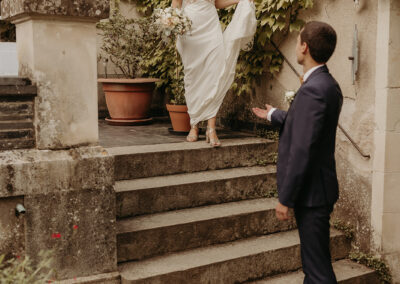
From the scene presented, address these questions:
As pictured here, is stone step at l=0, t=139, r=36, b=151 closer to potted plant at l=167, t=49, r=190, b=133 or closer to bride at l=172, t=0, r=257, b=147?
bride at l=172, t=0, r=257, b=147

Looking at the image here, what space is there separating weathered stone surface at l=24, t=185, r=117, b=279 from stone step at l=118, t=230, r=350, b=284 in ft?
0.88

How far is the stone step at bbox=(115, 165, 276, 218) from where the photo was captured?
4332 mm

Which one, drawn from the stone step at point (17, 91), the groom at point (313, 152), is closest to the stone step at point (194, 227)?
the stone step at point (17, 91)

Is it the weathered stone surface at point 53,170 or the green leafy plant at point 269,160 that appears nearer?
the weathered stone surface at point 53,170

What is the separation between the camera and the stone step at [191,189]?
14.2 feet

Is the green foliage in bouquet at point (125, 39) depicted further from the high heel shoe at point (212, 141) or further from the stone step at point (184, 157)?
the stone step at point (184, 157)

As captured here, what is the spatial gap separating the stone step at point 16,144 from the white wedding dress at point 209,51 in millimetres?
2401

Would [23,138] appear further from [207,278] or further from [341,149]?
[341,149]

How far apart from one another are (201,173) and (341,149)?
1327mm

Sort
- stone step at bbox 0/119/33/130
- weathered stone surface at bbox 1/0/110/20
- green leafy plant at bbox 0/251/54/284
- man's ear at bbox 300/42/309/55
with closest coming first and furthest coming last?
green leafy plant at bbox 0/251/54/284 → man's ear at bbox 300/42/309/55 → weathered stone surface at bbox 1/0/110/20 → stone step at bbox 0/119/33/130

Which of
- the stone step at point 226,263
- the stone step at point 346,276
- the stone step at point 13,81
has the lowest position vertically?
the stone step at point 346,276

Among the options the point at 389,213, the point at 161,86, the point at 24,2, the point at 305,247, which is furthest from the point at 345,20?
the point at 161,86

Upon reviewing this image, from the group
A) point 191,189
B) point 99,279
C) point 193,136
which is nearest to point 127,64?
point 193,136

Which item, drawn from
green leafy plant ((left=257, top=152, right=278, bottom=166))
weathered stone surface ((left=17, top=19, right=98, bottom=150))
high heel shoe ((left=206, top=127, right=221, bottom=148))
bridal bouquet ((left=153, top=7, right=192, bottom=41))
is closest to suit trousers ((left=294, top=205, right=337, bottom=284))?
weathered stone surface ((left=17, top=19, right=98, bottom=150))
